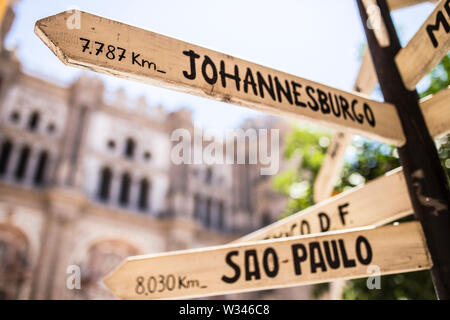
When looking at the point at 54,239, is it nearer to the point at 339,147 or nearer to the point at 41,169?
the point at 41,169

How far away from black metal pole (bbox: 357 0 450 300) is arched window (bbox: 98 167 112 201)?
723 inches

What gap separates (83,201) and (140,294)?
1642 centimetres

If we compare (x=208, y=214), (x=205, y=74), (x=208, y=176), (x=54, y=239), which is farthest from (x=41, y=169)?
(x=205, y=74)

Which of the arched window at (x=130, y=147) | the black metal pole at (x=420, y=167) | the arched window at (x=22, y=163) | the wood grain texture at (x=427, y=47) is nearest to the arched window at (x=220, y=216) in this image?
the arched window at (x=130, y=147)

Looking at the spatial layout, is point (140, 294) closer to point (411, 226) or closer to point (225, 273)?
point (225, 273)

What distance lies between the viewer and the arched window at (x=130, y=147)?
21.5 metres

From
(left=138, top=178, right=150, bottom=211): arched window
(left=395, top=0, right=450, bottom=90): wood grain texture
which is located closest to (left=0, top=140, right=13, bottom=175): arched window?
(left=138, top=178, right=150, bottom=211): arched window

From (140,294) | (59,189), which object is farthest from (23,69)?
(140,294)

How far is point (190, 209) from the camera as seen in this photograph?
837 inches

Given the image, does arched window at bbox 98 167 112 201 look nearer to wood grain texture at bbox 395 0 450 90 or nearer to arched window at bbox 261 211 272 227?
arched window at bbox 261 211 272 227

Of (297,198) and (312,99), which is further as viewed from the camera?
(297,198)

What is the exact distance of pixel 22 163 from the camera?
18.4 m

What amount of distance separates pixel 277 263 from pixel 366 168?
19.8 feet

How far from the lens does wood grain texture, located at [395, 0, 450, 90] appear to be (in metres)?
2.40
